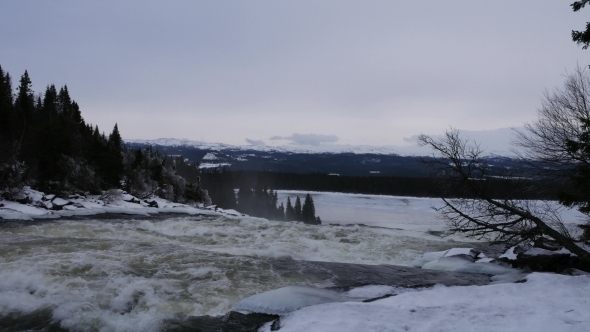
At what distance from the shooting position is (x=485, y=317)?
6.45 meters

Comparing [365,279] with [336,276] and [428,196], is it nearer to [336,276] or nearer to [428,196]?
[336,276]

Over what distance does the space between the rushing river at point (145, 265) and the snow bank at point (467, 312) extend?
3227 millimetres

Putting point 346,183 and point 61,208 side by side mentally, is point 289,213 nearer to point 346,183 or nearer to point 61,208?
point 346,183

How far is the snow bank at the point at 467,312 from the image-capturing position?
6.05 m

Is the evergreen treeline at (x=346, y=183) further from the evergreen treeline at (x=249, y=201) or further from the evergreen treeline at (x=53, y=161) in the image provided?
the evergreen treeline at (x=53, y=161)

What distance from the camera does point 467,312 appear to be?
6.77 metres

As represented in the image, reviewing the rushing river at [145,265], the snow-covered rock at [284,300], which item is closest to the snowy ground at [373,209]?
the rushing river at [145,265]

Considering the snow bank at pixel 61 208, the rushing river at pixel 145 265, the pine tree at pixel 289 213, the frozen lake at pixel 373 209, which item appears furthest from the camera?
the pine tree at pixel 289 213

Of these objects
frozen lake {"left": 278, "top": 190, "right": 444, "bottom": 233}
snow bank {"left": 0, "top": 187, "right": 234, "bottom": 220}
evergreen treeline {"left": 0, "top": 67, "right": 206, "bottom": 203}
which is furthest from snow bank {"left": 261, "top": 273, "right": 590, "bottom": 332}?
frozen lake {"left": 278, "top": 190, "right": 444, "bottom": 233}

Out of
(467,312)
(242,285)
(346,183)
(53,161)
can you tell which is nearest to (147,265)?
(242,285)

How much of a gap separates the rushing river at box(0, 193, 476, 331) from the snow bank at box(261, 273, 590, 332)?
3.23 metres

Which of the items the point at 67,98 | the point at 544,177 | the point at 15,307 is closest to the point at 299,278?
the point at 15,307

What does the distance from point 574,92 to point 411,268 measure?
915 centimetres

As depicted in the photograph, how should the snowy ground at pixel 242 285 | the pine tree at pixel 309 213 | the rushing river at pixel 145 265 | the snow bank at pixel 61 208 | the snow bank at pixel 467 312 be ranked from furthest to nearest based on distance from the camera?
the pine tree at pixel 309 213
the snow bank at pixel 61 208
the rushing river at pixel 145 265
the snowy ground at pixel 242 285
the snow bank at pixel 467 312
